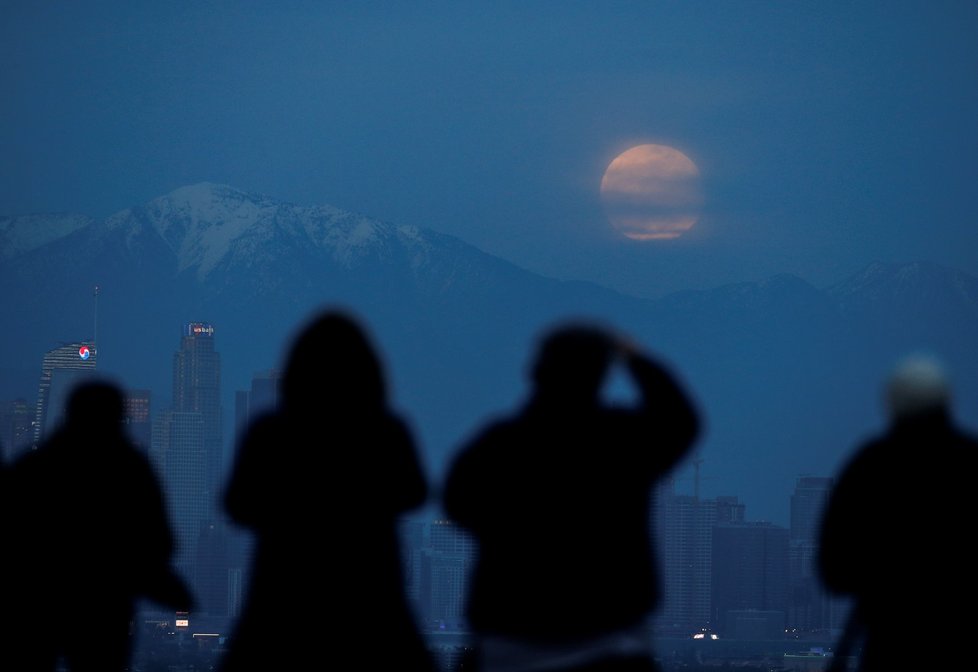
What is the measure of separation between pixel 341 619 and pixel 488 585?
38cm

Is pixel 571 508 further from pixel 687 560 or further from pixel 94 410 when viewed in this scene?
pixel 687 560

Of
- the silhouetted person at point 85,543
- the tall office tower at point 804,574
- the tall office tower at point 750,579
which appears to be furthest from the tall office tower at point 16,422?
the silhouetted person at point 85,543

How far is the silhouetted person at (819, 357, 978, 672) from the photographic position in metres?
3.52

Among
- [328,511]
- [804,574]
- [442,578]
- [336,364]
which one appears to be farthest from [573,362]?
[804,574]

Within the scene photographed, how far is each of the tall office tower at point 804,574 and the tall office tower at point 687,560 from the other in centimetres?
567

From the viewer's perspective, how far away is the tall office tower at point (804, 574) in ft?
268

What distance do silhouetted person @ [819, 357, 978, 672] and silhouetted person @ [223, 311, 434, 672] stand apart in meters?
1.05

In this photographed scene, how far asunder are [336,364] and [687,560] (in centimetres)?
9595

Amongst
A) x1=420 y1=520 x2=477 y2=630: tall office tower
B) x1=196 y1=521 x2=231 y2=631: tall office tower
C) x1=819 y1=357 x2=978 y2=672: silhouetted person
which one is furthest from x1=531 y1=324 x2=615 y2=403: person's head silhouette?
x1=420 y1=520 x2=477 y2=630: tall office tower

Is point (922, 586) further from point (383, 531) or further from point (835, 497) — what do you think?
point (383, 531)

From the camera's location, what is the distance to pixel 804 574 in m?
93.0

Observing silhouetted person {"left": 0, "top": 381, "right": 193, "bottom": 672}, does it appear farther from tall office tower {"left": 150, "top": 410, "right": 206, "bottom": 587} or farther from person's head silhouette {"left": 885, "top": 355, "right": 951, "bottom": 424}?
tall office tower {"left": 150, "top": 410, "right": 206, "bottom": 587}

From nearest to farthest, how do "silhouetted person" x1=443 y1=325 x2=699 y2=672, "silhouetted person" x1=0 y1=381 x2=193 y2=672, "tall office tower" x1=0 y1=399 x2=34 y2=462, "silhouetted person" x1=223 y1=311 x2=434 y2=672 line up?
1. "silhouetted person" x1=443 y1=325 x2=699 y2=672
2. "silhouetted person" x1=223 y1=311 x2=434 y2=672
3. "silhouetted person" x1=0 y1=381 x2=193 y2=672
4. "tall office tower" x1=0 y1=399 x2=34 y2=462

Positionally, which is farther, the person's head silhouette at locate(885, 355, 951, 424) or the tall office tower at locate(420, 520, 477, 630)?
the tall office tower at locate(420, 520, 477, 630)
